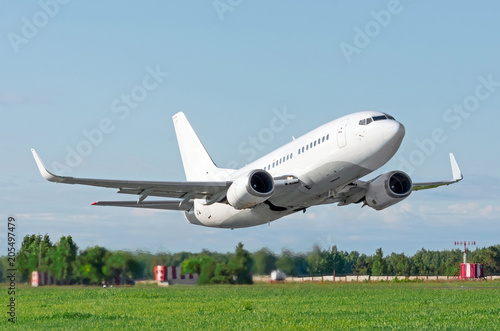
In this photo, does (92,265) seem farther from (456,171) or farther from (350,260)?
(456,171)

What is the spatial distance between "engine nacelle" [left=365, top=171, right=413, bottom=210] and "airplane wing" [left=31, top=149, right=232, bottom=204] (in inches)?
356

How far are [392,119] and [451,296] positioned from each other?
38.4ft

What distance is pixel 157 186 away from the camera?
4081 centimetres

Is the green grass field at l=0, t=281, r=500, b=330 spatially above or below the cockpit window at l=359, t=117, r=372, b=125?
below

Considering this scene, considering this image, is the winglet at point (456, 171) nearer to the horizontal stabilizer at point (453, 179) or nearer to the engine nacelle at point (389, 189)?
the horizontal stabilizer at point (453, 179)

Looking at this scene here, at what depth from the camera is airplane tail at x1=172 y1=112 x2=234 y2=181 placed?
5234 centimetres

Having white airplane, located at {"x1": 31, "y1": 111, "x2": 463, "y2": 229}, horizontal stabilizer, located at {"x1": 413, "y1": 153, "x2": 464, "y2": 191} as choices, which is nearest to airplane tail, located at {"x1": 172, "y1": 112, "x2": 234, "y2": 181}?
white airplane, located at {"x1": 31, "y1": 111, "x2": 463, "y2": 229}

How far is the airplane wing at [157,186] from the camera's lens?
3614cm

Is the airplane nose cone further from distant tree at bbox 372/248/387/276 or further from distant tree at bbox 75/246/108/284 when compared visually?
distant tree at bbox 372/248/387/276

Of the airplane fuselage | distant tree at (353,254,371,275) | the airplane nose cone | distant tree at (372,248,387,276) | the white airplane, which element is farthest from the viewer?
distant tree at (372,248,387,276)

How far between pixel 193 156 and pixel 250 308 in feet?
78.4

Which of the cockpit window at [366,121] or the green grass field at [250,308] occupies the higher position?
the cockpit window at [366,121]

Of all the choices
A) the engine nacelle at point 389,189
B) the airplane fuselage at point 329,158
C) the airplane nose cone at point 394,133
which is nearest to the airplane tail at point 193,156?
the airplane fuselage at point 329,158

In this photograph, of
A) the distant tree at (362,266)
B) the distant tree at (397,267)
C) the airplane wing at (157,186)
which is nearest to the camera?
the airplane wing at (157,186)
